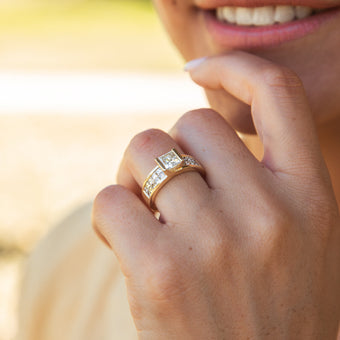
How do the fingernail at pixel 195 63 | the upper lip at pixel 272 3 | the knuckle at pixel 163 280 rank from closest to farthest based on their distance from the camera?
the knuckle at pixel 163 280 < the upper lip at pixel 272 3 < the fingernail at pixel 195 63

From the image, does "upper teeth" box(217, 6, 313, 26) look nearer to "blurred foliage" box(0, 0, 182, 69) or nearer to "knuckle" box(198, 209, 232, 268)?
"knuckle" box(198, 209, 232, 268)

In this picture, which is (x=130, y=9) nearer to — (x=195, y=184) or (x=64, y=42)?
(x=64, y=42)

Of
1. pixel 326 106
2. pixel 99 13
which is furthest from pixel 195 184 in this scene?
pixel 99 13

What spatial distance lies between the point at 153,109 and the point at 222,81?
592cm

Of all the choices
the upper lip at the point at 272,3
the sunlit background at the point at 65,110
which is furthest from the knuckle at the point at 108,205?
the sunlit background at the point at 65,110

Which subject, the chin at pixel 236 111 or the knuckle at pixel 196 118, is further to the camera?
the chin at pixel 236 111

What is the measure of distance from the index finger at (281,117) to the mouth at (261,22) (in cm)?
17

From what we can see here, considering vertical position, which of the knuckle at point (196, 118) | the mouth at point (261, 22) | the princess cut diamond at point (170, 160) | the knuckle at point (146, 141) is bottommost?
the princess cut diamond at point (170, 160)

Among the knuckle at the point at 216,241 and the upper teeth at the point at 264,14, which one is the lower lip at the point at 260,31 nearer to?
the upper teeth at the point at 264,14

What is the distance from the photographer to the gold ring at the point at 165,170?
119 centimetres

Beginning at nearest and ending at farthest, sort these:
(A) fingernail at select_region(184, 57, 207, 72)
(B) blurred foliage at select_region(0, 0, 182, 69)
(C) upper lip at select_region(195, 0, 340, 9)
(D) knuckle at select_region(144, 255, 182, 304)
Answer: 1. (D) knuckle at select_region(144, 255, 182, 304)
2. (C) upper lip at select_region(195, 0, 340, 9)
3. (A) fingernail at select_region(184, 57, 207, 72)
4. (B) blurred foliage at select_region(0, 0, 182, 69)

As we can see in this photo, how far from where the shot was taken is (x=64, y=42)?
36.2ft

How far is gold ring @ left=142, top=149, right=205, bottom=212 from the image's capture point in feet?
3.90

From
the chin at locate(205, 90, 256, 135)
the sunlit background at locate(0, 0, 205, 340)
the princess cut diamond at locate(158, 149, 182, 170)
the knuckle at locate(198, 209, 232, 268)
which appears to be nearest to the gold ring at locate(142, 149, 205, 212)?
the princess cut diamond at locate(158, 149, 182, 170)
